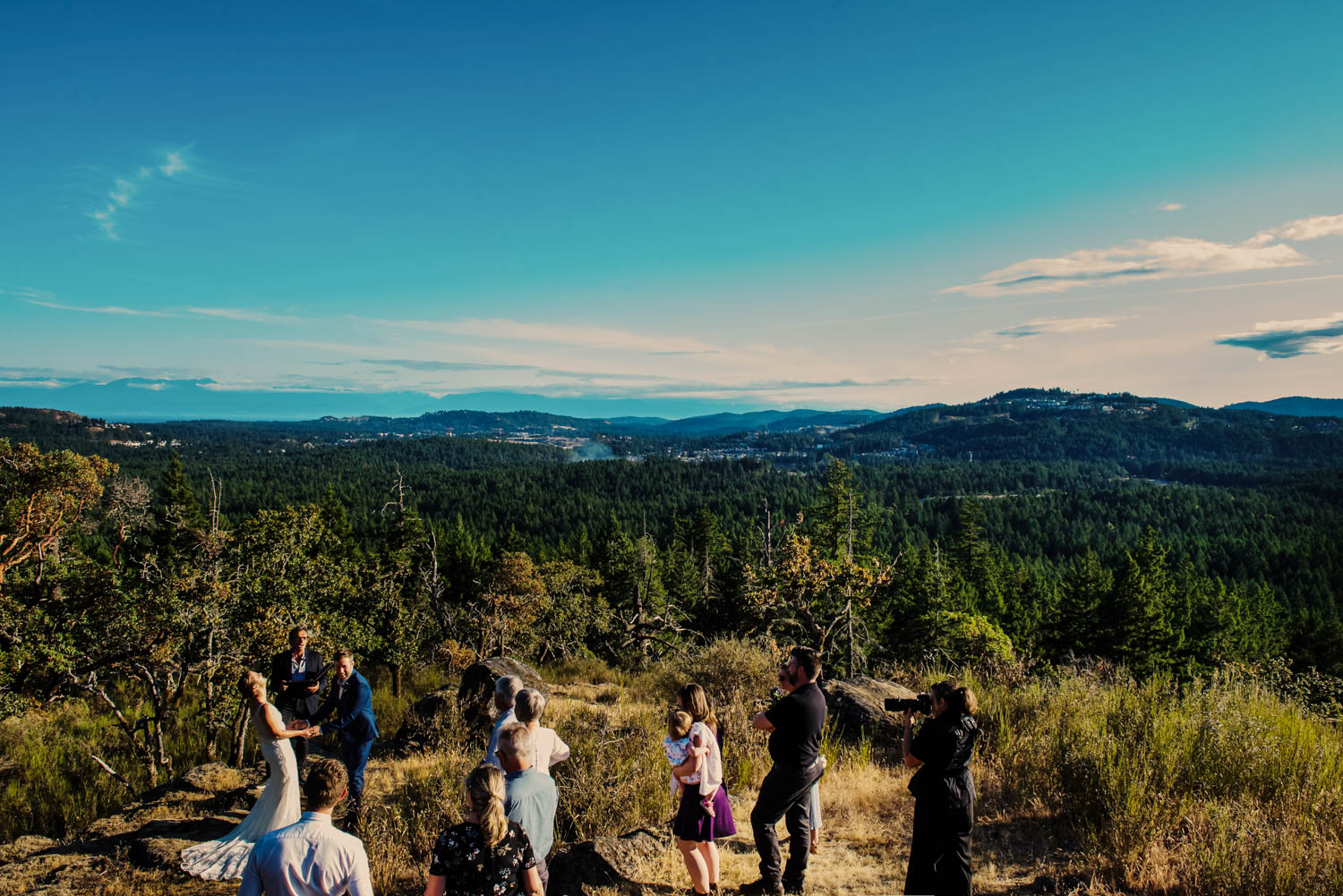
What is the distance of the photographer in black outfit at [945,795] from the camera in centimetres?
405

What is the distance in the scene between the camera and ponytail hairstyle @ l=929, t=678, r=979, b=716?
406 centimetres

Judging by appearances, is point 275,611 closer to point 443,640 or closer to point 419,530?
point 443,640

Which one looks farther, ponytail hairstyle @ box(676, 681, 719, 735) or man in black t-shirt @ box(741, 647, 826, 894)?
ponytail hairstyle @ box(676, 681, 719, 735)

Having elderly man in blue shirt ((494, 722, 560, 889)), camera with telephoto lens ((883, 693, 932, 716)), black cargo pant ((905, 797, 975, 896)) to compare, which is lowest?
black cargo pant ((905, 797, 975, 896))

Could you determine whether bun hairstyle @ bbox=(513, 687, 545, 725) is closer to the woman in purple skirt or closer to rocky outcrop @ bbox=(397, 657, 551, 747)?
the woman in purple skirt

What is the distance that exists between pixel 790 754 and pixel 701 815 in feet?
2.53

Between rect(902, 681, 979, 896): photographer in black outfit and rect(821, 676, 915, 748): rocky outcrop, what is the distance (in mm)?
3816

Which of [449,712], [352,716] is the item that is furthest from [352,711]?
[449,712]

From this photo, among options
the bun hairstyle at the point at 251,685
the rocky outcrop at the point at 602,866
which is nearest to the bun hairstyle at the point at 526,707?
the rocky outcrop at the point at 602,866

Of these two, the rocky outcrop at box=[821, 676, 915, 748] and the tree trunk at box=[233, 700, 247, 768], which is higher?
the rocky outcrop at box=[821, 676, 915, 748]

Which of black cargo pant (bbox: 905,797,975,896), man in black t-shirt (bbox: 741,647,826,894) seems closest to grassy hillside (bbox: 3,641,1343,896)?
man in black t-shirt (bbox: 741,647,826,894)

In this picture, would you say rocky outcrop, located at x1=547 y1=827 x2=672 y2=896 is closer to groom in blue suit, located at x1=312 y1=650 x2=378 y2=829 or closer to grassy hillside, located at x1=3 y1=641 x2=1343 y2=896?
grassy hillside, located at x1=3 y1=641 x2=1343 y2=896

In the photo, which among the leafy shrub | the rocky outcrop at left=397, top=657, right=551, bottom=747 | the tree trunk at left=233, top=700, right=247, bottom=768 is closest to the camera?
the rocky outcrop at left=397, top=657, right=551, bottom=747

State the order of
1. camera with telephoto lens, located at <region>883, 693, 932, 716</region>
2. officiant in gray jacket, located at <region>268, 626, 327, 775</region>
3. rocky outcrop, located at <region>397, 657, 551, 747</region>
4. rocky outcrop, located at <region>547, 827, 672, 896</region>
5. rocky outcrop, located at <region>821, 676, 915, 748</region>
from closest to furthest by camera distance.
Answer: camera with telephoto lens, located at <region>883, 693, 932, 716</region> → rocky outcrop, located at <region>547, 827, 672, 896</region> → officiant in gray jacket, located at <region>268, 626, 327, 775</region> → rocky outcrop, located at <region>821, 676, 915, 748</region> → rocky outcrop, located at <region>397, 657, 551, 747</region>
